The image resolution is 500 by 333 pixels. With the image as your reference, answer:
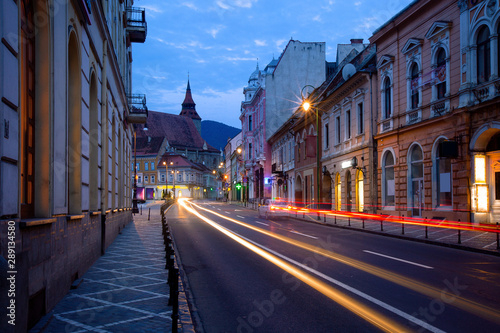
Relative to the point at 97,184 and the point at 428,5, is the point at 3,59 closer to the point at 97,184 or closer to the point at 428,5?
the point at 97,184

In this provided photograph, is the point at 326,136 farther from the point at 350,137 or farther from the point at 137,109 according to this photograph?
the point at 137,109

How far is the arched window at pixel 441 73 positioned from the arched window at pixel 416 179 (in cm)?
345

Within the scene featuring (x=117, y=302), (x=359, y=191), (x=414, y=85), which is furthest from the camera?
(x=359, y=191)

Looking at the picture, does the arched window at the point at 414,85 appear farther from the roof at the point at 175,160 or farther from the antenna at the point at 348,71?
the roof at the point at 175,160

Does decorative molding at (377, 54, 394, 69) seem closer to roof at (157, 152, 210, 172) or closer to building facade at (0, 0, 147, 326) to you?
building facade at (0, 0, 147, 326)

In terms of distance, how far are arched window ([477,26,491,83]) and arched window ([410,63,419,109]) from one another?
4949 mm

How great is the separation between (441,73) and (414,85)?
2476 millimetres

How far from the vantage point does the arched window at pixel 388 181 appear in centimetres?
2805

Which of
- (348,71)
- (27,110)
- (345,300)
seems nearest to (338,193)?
(348,71)

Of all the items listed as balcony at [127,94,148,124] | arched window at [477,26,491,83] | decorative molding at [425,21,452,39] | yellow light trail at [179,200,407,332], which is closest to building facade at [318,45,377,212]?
decorative molding at [425,21,452,39]

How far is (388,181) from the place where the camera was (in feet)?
93.5

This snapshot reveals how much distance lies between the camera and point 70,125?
9.59 metres

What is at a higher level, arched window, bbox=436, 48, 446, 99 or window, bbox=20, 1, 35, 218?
arched window, bbox=436, 48, 446, 99

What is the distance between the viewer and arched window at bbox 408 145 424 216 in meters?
25.0
